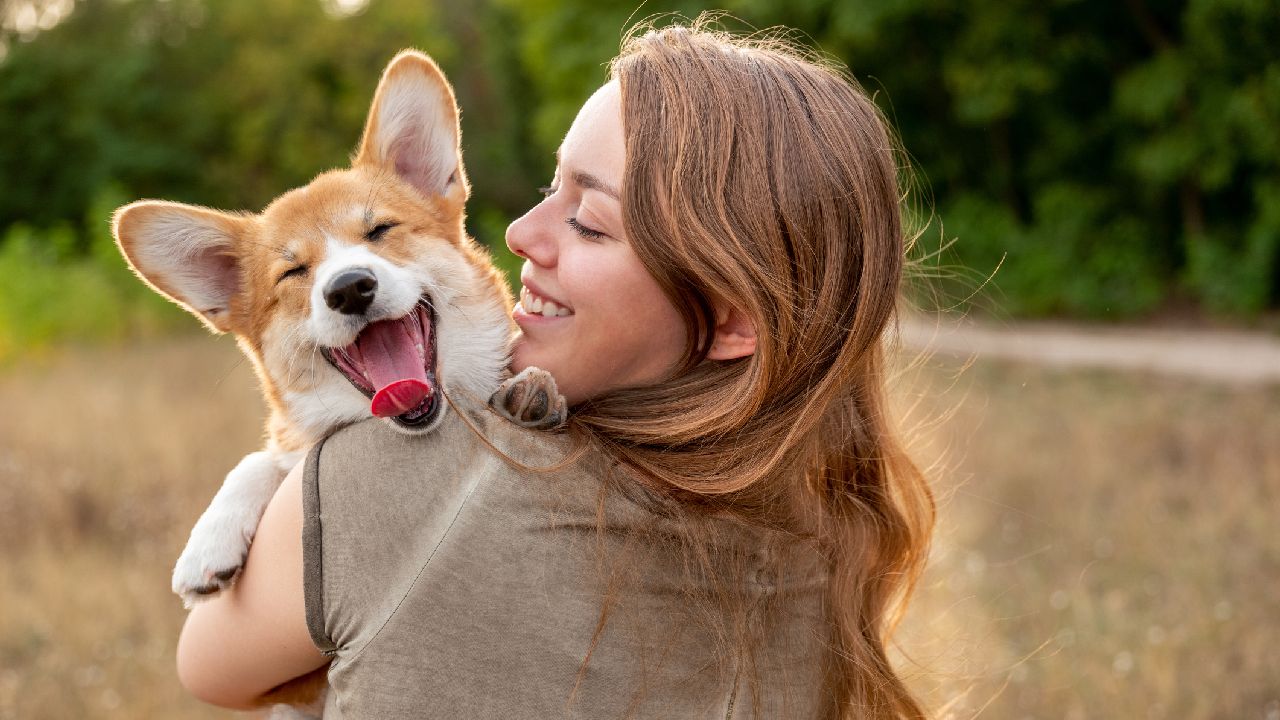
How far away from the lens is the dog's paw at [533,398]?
2.09 metres

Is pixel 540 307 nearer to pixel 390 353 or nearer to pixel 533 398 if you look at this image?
pixel 533 398

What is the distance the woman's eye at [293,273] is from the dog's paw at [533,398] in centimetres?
67

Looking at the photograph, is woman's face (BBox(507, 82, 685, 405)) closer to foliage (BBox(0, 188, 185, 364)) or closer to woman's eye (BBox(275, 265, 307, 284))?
woman's eye (BBox(275, 265, 307, 284))

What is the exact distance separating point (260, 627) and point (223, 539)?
0.40 m

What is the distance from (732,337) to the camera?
202cm

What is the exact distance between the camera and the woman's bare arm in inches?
64.9

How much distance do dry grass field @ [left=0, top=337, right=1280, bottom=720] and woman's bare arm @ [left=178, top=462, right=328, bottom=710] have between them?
4.09ft

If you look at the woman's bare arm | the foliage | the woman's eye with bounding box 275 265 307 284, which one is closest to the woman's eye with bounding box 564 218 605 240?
the woman's bare arm

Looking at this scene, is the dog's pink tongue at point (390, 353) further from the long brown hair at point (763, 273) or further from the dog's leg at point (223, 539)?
the long brown hair at point (763, 273)

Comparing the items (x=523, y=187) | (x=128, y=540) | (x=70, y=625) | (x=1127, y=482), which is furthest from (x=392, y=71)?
(x=523, y=187)

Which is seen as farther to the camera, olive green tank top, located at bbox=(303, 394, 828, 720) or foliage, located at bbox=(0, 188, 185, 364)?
foliage, located at bbox=(0, 188, 185, 364)

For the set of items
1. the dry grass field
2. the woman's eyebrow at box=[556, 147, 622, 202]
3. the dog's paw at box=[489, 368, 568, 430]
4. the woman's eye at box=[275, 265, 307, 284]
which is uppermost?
the woman's eyebrow at box=[556, 147, 622, 202]

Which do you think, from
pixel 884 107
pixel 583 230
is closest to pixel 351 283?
pixel 583 230

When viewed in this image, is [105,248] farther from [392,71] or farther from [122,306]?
[392,71]
